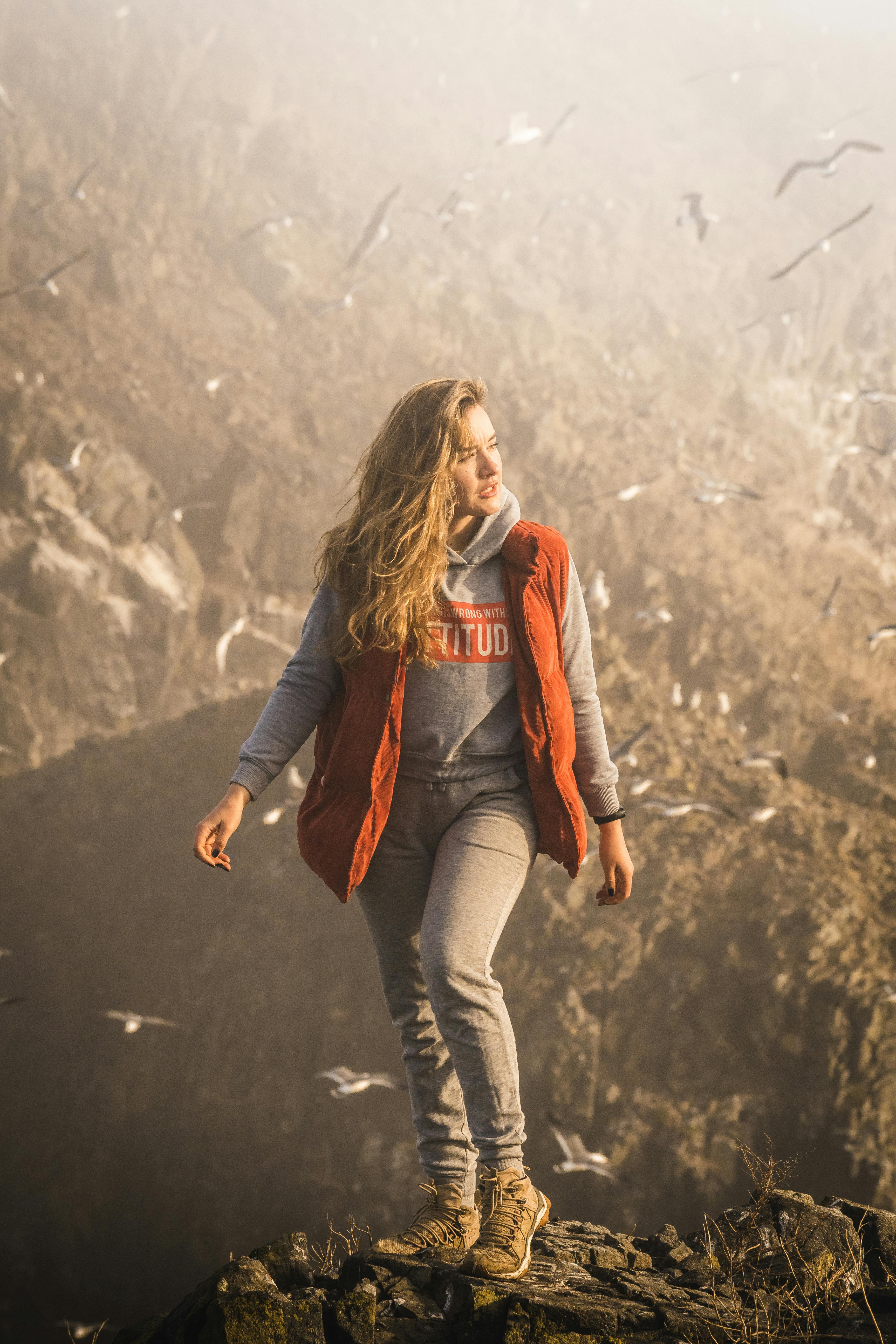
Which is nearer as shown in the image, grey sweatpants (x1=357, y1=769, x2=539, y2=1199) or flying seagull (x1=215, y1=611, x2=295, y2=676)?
grey sweatpants (x1=357, y1=769, x2=539, y2=1199)

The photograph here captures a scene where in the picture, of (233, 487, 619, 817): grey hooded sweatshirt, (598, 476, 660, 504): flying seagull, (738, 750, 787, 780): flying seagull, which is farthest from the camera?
(598, 476, 660, 504): flying seagull

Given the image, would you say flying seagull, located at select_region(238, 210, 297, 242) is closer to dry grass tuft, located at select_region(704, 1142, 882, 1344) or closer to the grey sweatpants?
the grey sweatpants

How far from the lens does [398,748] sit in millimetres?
2469

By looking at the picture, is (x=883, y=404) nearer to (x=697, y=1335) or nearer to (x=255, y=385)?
(x=255, y=385)

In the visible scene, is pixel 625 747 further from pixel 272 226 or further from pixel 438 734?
pixel 272 226

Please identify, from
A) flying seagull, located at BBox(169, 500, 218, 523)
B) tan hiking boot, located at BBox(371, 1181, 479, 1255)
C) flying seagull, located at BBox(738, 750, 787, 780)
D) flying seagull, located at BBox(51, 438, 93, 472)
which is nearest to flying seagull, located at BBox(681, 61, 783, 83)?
flying seagull, located at BBox(169, 500, 218, 523)

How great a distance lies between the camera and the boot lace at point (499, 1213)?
7.43 feet

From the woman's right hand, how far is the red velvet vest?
0.59ft

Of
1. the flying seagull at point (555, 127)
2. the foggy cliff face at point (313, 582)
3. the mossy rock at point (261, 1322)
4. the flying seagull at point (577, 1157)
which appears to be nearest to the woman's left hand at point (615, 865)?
the mossy rock at point (261, 1322)

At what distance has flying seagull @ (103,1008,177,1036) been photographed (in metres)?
8.84

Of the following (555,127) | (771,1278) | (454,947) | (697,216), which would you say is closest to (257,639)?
(697,216)

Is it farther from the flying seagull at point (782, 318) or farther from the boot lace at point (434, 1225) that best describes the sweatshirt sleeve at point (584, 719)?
the flying seagull at point (782, 318)

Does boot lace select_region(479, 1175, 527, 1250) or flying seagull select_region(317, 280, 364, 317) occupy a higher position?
flying seagull select_region(317, 280, 364, 317)

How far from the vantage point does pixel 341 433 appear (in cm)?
1811
